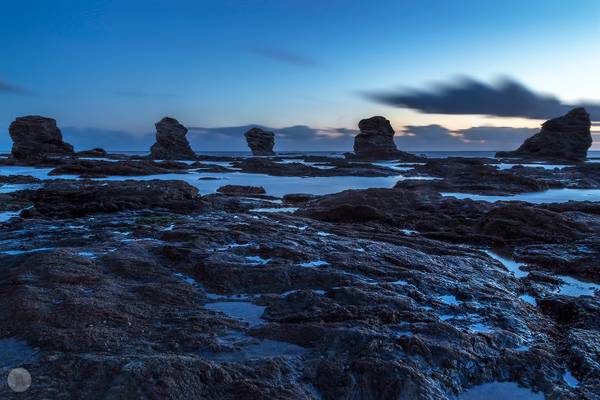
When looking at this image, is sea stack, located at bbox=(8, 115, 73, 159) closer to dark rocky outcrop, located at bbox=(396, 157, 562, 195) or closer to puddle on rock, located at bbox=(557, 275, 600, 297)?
dark rocky outcrop, located at bbox=(396, 157, 562, 195)

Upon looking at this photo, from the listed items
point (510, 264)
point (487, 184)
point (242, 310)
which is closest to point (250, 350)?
point (242, 310)

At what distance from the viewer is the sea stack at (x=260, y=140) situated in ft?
356

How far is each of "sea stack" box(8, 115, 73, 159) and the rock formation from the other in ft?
176

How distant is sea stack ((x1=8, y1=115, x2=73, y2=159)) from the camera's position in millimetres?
63412

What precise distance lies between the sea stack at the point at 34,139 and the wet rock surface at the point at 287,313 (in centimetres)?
6191

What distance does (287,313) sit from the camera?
6109 mm

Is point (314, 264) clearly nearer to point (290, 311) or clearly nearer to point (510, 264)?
point (290, 311)

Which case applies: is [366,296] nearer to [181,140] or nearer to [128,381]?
[128,381]

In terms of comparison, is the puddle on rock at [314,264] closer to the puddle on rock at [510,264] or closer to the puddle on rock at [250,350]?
the puddle on rock at [250,350]

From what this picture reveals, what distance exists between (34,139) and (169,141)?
2292cm

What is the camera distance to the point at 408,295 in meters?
7.04

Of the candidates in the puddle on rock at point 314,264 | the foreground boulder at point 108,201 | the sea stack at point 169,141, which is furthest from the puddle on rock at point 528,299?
the sea stack at point 169,141

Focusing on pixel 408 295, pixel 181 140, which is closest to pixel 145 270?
pixel 408 295

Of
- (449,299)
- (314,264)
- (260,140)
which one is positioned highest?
(260,140)
